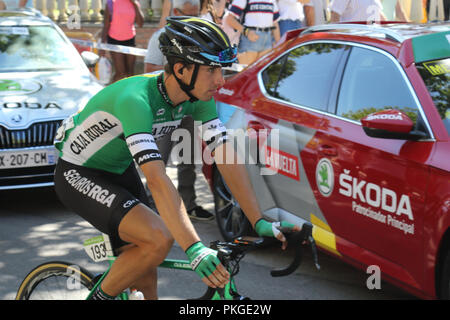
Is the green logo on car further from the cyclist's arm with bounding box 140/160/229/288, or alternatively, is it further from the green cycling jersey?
the cyclist's arm with bounding box 140/160/229/288

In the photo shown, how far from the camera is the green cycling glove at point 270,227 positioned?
281cm

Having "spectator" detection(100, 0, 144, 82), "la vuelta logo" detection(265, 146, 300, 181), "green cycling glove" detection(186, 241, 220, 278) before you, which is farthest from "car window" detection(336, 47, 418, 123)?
"spectator" detection(100, 0, 144, 82)

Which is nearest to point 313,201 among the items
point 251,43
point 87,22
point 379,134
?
point 379,134

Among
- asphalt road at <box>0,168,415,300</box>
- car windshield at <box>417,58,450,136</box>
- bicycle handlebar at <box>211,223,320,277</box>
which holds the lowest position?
asphalt road at <box>0,168,415,300</box>

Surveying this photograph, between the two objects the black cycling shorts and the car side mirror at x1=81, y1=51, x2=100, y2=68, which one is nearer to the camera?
the black cycling shorts

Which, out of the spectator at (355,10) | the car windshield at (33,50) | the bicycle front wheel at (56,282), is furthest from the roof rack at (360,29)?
the car windshield at (33,50)

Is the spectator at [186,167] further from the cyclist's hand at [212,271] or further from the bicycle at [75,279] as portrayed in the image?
the cyclist's hand at [212,271]

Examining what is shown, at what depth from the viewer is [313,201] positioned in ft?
16.5

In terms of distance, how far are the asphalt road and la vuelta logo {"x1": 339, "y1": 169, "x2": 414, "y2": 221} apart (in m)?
0.83

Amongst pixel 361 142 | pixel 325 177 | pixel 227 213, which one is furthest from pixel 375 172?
pixel 227 213

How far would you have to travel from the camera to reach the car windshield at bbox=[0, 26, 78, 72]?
332 inches

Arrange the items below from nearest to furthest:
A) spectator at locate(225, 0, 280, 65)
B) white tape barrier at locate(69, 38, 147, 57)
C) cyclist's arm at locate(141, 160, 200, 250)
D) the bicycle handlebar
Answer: the bicycle handlebar → cyclist's arm at locate(141, 160, 200, 250) → spectator at locate(225, 0, 280, 65) → white tape barrier at locate(69, 38, 147, 57)

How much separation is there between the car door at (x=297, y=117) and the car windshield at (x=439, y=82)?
0.77 meters

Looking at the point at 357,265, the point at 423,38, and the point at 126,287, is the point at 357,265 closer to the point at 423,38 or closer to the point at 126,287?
the point at 423,38
